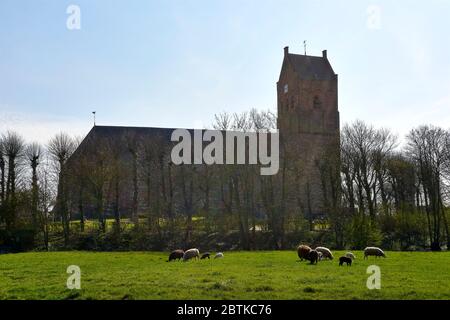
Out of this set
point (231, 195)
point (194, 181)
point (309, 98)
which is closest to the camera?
point (231, 195)

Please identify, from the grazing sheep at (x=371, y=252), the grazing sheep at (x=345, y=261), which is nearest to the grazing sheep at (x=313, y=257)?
the grazing sheep at (x=345, y=261)

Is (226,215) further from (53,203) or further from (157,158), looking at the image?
(53,203)

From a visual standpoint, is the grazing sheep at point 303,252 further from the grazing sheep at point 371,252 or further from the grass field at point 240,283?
the grazing sheep at point 371,252

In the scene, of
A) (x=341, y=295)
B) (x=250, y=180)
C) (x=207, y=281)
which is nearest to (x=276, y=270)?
(x=207, y=281)

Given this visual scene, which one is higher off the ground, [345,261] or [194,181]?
[194,181]

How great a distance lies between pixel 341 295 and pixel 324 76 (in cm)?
6080

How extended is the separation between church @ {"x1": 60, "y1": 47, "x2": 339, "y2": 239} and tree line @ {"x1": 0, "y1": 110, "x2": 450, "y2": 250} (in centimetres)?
13

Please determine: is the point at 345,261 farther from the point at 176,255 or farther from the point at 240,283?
the point at 176,255

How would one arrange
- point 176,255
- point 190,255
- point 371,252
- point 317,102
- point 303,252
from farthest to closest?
point 317,102 < point 176,255 < point 190,255 < point 371,252 < point 303,252

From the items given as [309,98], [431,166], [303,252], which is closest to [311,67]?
[309,98]

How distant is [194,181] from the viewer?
174ft

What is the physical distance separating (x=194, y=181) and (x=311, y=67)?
28.3 metres

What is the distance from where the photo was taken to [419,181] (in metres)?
52.1

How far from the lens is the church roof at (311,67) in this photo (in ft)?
231
